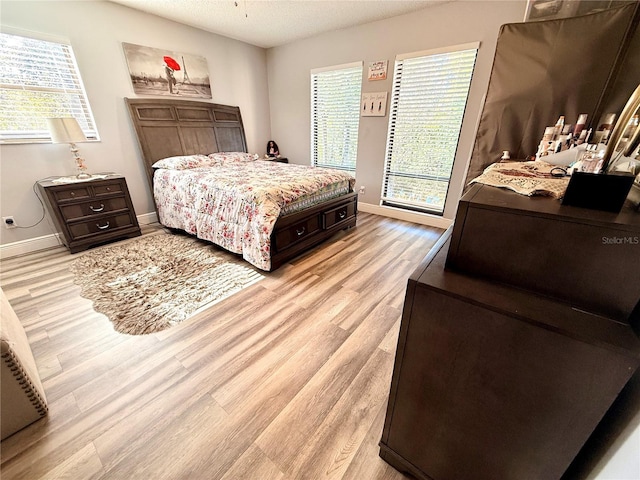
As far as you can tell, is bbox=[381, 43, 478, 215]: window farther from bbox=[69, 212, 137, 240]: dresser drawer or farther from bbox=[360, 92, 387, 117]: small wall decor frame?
bbox=[69, 212, 137, 240]: dresser drawer

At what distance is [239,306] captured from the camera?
1.94 metres

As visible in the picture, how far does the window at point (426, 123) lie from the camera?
115 inches

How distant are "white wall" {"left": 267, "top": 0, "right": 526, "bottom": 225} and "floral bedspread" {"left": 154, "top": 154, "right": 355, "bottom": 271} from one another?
3.28ft

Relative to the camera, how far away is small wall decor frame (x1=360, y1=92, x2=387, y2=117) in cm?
340

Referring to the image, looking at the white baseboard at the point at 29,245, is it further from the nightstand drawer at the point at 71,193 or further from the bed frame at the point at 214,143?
the bed frame at the point at 214,143

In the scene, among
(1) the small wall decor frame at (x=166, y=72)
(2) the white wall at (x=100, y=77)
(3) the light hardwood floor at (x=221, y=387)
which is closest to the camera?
(3) the light hardwood floor at (x=221, y=387)

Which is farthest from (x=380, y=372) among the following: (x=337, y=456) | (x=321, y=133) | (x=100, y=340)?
(x=321, y=133)

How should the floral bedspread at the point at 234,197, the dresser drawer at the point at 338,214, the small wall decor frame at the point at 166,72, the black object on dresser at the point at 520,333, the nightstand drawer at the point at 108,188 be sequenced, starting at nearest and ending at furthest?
1. the black object on dresser at the point at 520,333
2. the floral bedspread at the point at 234,197
3. the nightstand drawer at the point at 108,188
4. the dresser drawer at the point at 338,214
5. the small wall decor frame at the point at 166,72

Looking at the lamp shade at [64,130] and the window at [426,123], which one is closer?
the lamp shade at [64,130]

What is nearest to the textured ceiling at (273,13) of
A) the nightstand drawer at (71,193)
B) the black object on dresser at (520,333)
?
the nightstand drawer at (71,193)

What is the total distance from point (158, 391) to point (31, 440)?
1.61ft

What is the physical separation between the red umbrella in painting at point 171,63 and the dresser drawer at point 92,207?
6.17ft

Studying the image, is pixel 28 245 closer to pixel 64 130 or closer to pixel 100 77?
pixel 64 130

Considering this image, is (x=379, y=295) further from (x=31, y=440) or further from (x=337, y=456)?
(x=31, y=440)
